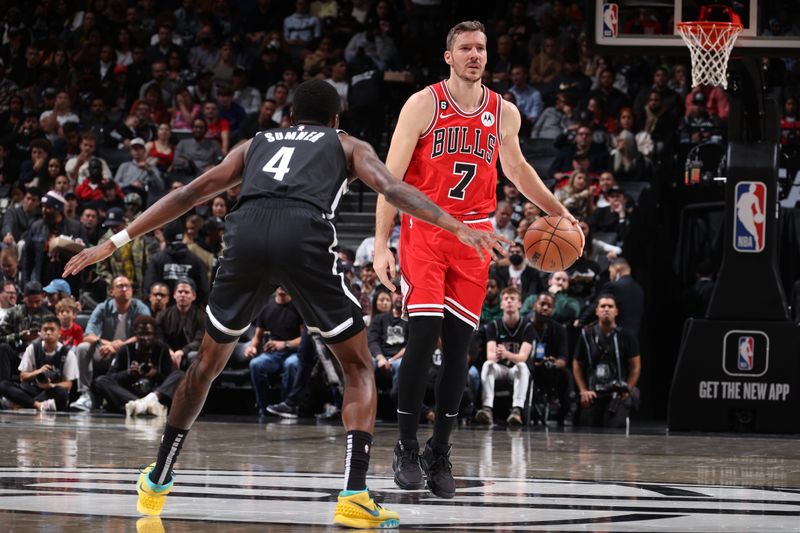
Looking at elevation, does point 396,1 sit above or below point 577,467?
above

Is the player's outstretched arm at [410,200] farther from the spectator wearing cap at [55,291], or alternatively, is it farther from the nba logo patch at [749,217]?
the spectator wearing cap at [55,291]

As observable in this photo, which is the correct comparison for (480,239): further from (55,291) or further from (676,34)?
(55,291)

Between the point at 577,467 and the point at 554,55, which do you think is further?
the point at 554,55

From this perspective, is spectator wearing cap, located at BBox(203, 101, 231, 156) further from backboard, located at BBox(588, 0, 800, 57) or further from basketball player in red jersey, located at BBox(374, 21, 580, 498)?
basketball player in red jersey, located at BBox(374, 21, 580, 498)

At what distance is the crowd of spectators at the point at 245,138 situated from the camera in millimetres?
12680

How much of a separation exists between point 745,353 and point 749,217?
1.13m

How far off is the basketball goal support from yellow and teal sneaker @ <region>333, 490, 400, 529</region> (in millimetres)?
6572

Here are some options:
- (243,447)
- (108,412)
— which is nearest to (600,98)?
(108,412)

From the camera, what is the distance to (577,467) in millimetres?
7590

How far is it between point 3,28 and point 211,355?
17628 mm

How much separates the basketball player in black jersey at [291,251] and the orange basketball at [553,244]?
1610 millimetres

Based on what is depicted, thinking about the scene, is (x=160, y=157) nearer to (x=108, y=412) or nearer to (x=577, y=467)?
(x=108, y=412)

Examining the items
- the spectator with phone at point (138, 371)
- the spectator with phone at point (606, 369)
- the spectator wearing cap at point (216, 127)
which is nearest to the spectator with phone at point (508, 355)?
the spectator with phone at point (606, 369)

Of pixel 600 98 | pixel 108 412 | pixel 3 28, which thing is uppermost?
pixel 3 28
